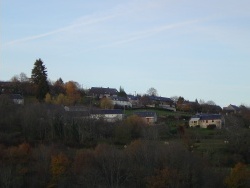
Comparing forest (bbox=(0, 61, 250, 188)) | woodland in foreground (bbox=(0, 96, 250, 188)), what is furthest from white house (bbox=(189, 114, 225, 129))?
woodland in foreground (bbox=(0, 96, 250, 188))

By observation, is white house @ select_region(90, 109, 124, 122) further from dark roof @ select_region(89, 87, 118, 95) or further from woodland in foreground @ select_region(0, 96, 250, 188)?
dark roof @ select_region(89, 87, 118, 95)

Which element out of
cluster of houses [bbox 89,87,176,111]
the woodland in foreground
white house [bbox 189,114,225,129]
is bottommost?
the woodland in foreground

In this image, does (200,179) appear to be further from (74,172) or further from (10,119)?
(10,119)

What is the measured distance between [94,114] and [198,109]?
95.2ft

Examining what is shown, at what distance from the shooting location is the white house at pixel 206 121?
50531 millimetres

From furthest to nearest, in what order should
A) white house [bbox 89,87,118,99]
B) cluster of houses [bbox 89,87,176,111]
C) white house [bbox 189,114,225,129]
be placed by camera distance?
1. white house [bbox 89,87,118,99]
2. cluster of houses [bbox 89,87,176,111]
3. white house [bbox 189,114,225,129]

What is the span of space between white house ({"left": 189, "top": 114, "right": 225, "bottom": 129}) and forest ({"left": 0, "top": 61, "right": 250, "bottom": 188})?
27.1 ft

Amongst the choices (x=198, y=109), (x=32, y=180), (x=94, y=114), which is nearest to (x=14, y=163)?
(x=32, y=180)

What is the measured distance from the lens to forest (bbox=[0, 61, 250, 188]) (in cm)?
2792

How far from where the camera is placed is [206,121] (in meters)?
52.1

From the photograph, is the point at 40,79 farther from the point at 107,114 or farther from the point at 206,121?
the point at 206,121

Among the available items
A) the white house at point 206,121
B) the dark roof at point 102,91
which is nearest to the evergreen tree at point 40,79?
the white house at point 206,121

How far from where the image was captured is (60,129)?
38562mm

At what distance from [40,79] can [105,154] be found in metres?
24.1
